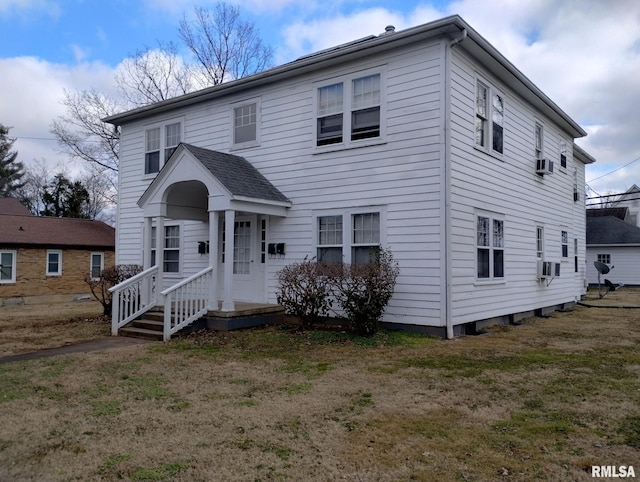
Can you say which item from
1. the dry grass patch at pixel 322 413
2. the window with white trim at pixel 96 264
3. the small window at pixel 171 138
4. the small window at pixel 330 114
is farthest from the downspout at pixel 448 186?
the window with white trim at pixel 96 264

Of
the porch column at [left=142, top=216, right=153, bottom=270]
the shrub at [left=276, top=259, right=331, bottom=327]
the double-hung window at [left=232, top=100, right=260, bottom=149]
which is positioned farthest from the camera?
the double-hung window at [left=232, top=100, right=260, bottom=149]

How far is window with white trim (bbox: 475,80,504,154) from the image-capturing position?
10852 millimetres

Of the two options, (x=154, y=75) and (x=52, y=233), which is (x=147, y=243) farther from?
(x=154, y=75)

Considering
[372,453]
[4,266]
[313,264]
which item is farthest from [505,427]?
[4,266]

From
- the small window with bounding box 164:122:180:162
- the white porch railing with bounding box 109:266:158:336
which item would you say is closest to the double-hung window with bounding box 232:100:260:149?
the small window with bounding box 164:122:180:162

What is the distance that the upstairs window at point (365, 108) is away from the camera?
33.8 feet

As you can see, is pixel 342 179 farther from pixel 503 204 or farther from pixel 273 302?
pixel 503 204

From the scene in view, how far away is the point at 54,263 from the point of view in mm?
20812

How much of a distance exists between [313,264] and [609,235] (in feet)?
90.1

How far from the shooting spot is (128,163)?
15000 mm

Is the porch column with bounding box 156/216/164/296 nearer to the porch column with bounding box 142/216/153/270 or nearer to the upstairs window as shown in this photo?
the porch column with bounding box 142/216/153/270

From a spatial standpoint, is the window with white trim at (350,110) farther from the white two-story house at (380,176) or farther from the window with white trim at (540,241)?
the window with white trim at (540,241)

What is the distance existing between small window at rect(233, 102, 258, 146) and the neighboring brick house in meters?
11.9

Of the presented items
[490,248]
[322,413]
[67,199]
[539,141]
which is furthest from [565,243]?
[67,199]
